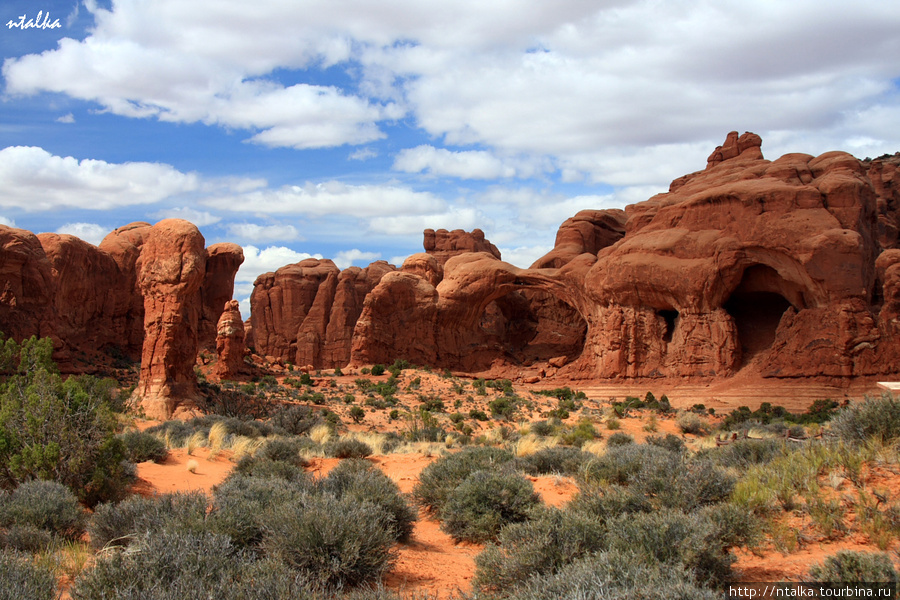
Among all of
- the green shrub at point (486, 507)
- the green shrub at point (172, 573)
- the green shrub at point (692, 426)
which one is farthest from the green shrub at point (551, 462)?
the green shrub at point (692, 426)

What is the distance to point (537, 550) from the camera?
17.2 feet

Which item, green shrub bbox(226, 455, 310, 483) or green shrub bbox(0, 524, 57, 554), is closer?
green shrub bbox(0, 524, 57, 554)

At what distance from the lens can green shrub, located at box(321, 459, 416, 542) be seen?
719 centimetres

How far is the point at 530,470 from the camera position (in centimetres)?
1116

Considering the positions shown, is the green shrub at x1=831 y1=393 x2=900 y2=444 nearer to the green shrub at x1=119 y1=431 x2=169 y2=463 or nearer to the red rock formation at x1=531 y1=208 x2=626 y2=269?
the green shrub at x1=119 y1=431 x2=169 y2=463

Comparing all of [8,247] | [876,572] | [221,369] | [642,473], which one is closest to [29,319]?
[8,247]

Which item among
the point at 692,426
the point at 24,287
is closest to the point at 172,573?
the point at 692,426

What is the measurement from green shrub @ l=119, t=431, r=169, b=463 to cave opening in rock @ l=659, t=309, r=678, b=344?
977 inches

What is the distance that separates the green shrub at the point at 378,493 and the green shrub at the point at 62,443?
2.84m

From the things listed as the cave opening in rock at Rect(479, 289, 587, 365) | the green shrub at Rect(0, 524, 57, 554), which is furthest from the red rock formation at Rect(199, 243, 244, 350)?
the green shrub at Rect(0, 524, 57, 554)

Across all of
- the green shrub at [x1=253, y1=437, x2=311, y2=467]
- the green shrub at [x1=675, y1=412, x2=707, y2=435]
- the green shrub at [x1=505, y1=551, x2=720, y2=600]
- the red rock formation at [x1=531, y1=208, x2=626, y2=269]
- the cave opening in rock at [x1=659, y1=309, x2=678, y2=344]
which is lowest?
the green shrub at [x1=675, y1=412, x2=707, y2=435]

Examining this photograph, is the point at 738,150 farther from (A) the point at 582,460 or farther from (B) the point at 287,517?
(B) the point at 287,517

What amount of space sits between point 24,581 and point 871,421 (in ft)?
29.1

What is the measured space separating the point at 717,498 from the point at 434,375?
82.3ft
